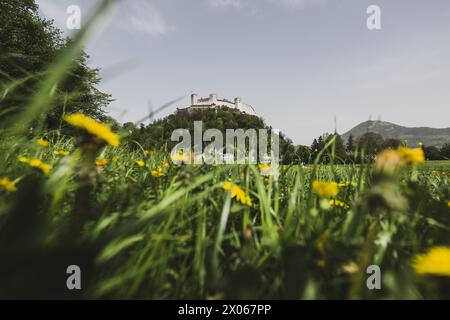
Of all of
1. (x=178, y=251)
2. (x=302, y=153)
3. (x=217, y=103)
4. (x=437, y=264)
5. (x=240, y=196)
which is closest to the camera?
(x=437, y=264)

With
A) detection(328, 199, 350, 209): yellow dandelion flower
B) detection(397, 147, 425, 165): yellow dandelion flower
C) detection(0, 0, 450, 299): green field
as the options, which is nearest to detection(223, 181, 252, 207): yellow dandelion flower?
detection(0, 0, 450, 299): green field

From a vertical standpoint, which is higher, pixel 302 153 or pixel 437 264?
pixel 302 153

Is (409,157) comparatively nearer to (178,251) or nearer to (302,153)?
(178,251)

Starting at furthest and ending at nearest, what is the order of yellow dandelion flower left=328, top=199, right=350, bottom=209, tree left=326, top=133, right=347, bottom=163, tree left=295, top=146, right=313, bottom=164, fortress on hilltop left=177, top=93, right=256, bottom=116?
fortress on hilltop left=177, top=93, right=256, bottom=116, tree left=295, top=146, right=313, bottom=164, tree left=326, top=133, right=347, bottom=163, yellow dandelion flower left=328, top=199, right=350, bottom=209

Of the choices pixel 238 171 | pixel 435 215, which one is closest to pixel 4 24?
pixel 238 171

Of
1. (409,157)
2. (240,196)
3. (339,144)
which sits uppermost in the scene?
(339,144)

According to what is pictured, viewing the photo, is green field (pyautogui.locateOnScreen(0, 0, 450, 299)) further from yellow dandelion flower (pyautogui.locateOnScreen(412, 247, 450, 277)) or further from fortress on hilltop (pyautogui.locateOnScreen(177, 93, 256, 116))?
fortress on hilltop (pyautogui.locateOnScreen(177, 93, 256, 116))

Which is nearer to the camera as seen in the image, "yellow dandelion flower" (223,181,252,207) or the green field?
the green field

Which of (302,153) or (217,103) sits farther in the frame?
A: (217,103)

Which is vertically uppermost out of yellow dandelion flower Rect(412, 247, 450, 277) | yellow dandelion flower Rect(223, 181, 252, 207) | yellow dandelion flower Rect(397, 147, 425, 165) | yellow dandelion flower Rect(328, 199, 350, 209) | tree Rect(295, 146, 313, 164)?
tree Rect(295, 146, 313, 164)

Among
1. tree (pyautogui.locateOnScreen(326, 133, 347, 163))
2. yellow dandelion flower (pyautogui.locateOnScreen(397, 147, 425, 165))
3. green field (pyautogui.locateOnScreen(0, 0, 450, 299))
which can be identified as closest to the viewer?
green field (pyautogui.locateOnScreen(0, 0, 450, 299))

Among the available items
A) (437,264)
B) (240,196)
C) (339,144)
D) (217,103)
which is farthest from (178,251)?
(217,103)
